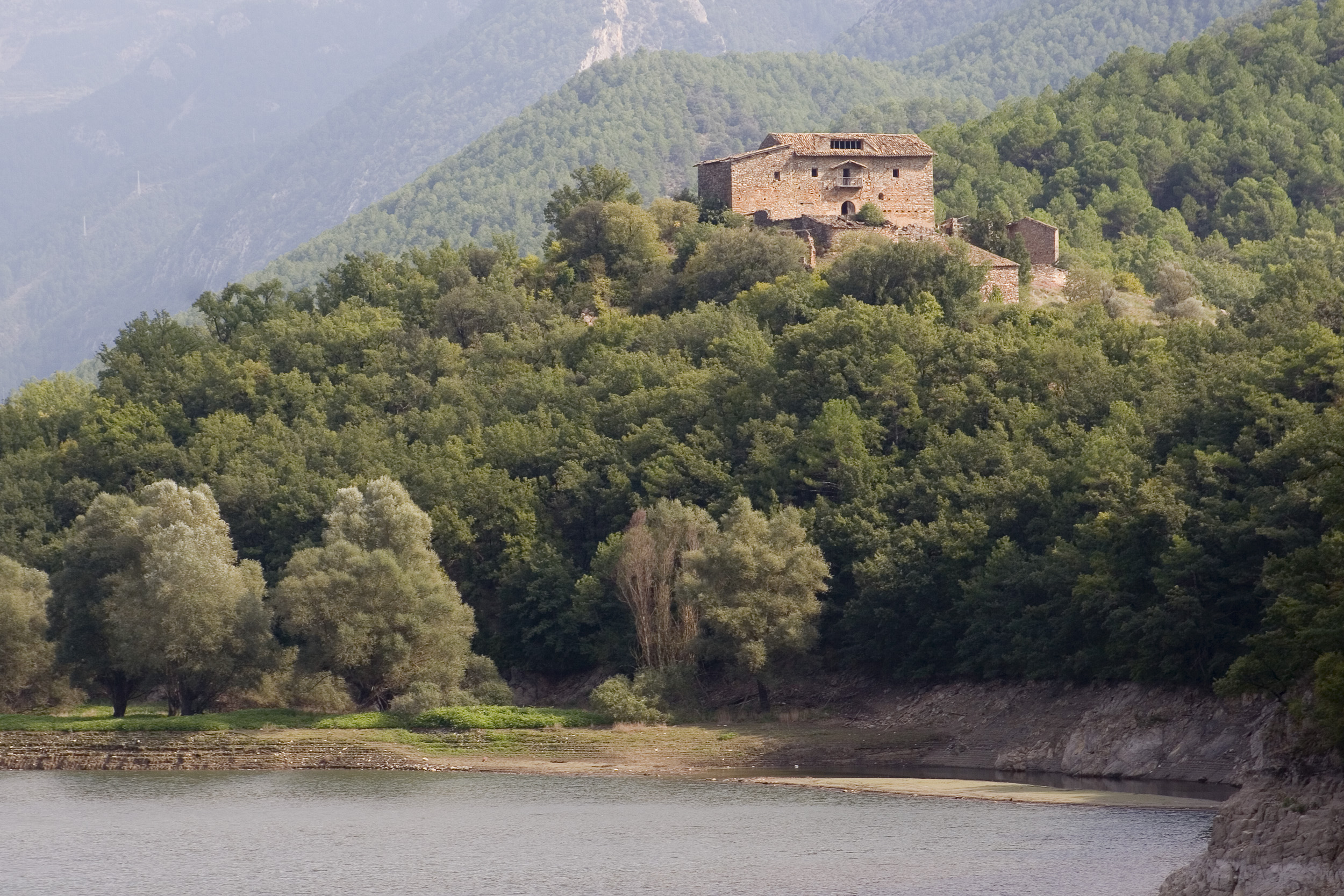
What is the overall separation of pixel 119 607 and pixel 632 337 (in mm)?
29556

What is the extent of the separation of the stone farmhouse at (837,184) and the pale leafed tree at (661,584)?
1087 inches

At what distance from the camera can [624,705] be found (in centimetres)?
6750

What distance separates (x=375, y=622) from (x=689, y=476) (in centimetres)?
1443

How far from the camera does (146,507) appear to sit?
243ft

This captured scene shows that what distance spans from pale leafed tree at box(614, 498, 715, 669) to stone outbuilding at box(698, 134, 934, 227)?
28414 millimetres

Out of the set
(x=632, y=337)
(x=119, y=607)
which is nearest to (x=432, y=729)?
(x=119, y=607)

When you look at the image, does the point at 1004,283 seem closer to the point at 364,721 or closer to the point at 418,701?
the point at 418,701

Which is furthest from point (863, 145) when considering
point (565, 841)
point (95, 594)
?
point (565, 841)

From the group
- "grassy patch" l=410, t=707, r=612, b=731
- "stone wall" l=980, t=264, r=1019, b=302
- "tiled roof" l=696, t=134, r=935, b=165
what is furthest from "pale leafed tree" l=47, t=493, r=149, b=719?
"stone wall" l=980, t=264, r=1019, b=302

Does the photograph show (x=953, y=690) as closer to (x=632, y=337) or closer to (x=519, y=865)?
(x=519, y=865)

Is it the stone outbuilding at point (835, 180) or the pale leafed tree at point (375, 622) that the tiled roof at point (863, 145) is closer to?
the stone outbuilding at point (835, 180)

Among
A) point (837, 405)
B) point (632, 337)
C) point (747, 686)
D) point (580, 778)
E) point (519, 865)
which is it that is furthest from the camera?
point (632, 337)

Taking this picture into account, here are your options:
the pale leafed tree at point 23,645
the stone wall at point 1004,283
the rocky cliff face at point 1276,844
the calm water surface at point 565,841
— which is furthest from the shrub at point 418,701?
the rocky cliff face at point 1276,844

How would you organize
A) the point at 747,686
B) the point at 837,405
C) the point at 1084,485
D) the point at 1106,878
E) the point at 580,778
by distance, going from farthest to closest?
the point at 837,405, the point at 747,686, the point at 1084,485, the point at 580,778, the point at 1106,878
